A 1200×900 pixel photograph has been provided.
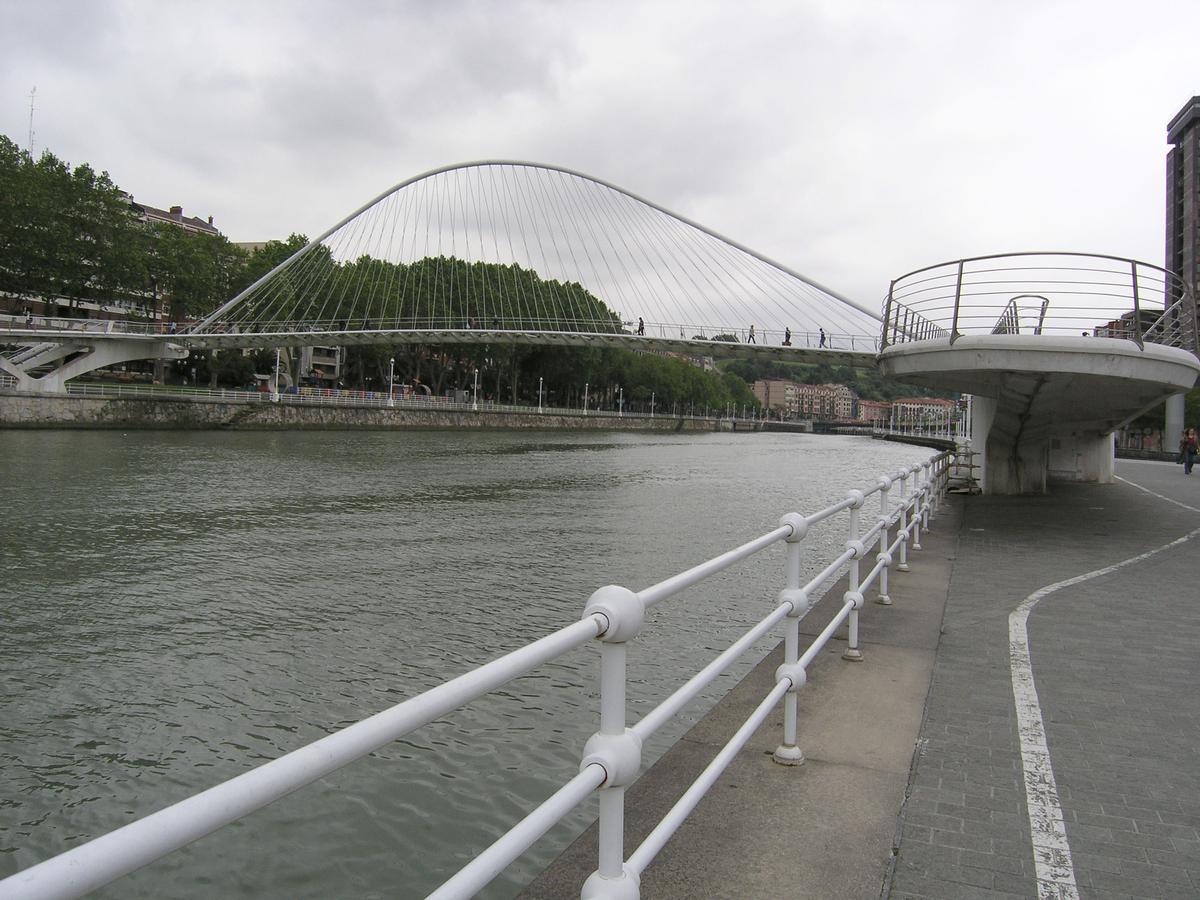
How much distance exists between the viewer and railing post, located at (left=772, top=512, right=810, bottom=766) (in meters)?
3.47

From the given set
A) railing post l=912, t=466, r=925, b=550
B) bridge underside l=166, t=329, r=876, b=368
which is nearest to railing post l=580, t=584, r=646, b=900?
railing post l=912, t=466, r=925, b=550

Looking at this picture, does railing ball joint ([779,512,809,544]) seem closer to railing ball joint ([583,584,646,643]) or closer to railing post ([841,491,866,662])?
railing post ([841,491,866,662])

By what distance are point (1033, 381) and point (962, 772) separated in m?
10.3

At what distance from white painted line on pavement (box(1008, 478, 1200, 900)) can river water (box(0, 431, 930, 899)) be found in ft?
6.70

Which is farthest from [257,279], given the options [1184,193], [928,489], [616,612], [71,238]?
[1184,193]

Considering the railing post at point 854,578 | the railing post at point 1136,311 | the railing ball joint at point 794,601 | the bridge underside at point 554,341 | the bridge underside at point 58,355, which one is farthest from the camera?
the bridge underside at point 58,355

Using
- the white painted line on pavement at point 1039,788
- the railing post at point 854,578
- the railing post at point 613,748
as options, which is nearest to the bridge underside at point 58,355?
the railing post at point 854,578

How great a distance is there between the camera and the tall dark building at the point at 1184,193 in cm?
9588

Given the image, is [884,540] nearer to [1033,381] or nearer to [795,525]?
[795,525]

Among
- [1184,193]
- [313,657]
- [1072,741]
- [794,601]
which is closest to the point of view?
[794,601]

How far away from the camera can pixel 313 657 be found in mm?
7355

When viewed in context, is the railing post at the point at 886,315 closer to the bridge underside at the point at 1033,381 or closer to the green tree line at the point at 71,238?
the bridge underside at the point at 1033,381

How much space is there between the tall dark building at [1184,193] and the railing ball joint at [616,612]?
111 meters

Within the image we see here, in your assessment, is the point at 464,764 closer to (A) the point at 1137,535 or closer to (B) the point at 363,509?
(A) the point at 1137,535
